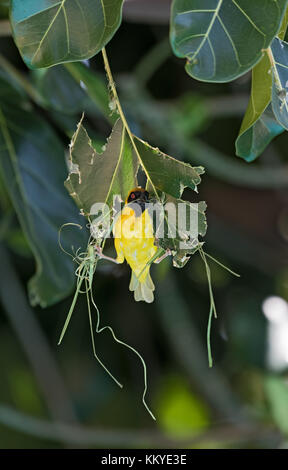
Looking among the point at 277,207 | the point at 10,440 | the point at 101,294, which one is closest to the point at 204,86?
the point at 277,207

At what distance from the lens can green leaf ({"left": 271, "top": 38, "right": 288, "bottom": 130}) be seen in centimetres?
40

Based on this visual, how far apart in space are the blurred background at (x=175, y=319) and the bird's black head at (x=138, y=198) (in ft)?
2.10

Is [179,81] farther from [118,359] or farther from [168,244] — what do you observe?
[168,244]

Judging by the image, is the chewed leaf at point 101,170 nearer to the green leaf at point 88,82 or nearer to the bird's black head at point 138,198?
the bird's black head at point 138,198

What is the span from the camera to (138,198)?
39 cm

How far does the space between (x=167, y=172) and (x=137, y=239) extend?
0.15 ft

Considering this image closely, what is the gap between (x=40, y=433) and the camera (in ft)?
4.12

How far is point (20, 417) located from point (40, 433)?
2.0 inches

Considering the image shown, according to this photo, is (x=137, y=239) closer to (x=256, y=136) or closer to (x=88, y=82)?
(x=256, y=136)

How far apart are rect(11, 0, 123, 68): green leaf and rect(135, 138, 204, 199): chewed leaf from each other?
0.24 ft

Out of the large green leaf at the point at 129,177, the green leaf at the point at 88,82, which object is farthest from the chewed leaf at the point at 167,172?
the green leaf at the point at 88,82

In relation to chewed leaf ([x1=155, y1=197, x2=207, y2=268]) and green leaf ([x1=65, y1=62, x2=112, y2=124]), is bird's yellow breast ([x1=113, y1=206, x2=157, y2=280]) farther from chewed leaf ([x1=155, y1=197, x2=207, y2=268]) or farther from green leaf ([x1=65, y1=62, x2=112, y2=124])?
green leaf ([x1=65, y1=62, x2=112, y2=124])

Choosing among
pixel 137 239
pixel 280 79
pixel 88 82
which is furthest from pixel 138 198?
pixel 88 82

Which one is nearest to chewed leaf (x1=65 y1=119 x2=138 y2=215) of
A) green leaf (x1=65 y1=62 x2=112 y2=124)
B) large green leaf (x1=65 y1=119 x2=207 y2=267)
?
large green leaf (x1=65 y1=119 x2=207 y2=267)
